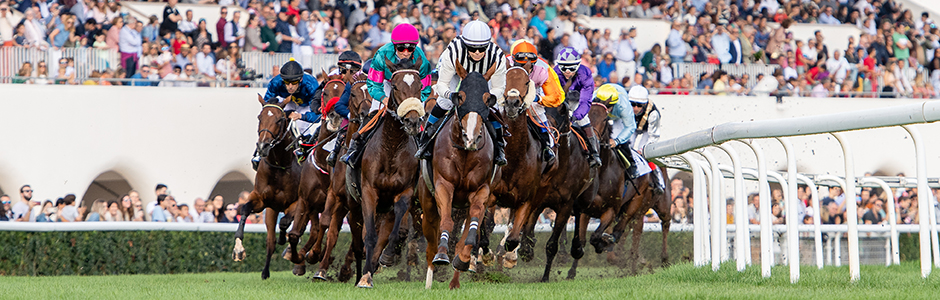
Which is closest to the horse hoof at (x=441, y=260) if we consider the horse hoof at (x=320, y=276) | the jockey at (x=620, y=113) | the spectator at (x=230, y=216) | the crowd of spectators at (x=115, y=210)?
the horse hoof at (x=320, y=276)

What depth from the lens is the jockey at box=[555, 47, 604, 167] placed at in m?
8.48

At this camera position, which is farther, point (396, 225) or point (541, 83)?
point (541, 83)

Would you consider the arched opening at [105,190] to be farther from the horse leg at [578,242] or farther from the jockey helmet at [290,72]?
the horse leg at [578,242]

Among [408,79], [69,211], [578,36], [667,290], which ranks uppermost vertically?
[578,36]

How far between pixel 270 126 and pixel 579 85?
2.69m

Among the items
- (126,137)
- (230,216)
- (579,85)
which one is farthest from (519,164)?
(126,137)

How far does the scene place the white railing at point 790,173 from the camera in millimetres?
4973

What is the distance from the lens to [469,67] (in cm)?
700

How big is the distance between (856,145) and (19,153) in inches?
513

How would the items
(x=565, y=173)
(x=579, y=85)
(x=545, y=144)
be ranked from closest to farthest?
(x=545, y=144) → (x=565, y=173) → (x=579, y=85)

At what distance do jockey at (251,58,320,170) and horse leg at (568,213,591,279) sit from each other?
2552 millimetres

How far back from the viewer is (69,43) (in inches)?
563

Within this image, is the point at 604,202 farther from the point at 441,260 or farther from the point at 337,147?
the point at 441,260

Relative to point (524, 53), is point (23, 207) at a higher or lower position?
lower
